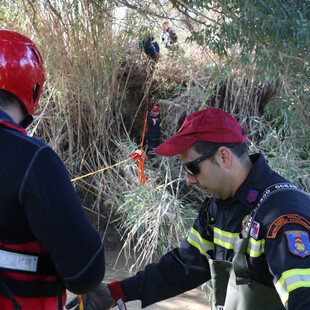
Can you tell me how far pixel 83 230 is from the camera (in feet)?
4.59

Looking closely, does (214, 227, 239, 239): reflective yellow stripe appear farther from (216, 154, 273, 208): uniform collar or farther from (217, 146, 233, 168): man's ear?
(217, 146, 233, 168): man's ear

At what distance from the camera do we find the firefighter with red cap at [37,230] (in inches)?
52.9

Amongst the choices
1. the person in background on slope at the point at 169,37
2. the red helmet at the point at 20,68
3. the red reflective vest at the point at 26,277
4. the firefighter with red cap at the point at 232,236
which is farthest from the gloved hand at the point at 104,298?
the person in background on slope at the point at 169,37

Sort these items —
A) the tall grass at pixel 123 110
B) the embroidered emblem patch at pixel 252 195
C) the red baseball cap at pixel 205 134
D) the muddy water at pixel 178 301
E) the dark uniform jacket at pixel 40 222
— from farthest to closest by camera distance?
the tall grass at pixel 123 110
the muddy water at pixel 178 301
the red baseball cap at pixel 205 134
the embroidered emblem patch at pixel 252 195
the dark uniform jacket at pixel 40 222

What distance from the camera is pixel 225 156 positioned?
2.01 m

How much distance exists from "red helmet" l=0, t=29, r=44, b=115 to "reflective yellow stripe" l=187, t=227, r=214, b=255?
1.09 m

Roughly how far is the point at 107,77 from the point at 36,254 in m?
5.11

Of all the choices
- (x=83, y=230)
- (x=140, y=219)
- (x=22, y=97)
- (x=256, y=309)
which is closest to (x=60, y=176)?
(x=83, y=230)

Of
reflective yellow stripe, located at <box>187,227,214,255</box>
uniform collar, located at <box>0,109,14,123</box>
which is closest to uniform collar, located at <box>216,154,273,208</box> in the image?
reflective yellow stripe, located at <box>187,227,214,255</box>

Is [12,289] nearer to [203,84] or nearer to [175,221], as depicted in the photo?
[175,221]

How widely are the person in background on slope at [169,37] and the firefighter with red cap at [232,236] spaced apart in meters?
3.99

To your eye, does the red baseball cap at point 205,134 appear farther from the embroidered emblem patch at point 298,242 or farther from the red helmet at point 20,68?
the red helmet at point 20,68

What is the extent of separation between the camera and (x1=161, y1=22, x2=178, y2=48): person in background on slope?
5860 millimetres

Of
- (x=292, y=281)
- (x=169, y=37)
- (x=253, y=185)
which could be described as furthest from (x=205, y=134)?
(x=169, y=37)
